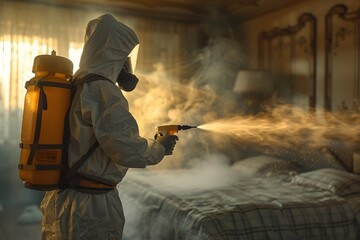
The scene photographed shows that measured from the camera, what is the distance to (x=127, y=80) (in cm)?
200

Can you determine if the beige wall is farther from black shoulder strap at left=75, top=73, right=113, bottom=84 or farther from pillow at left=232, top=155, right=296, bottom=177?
black shoulder strap at left=75, top=73, right=113, bottom=84

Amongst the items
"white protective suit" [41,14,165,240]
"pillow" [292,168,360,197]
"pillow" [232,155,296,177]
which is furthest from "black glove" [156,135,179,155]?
"pillow" [232,155,296,177]

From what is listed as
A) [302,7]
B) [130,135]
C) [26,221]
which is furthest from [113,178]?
[302,7]

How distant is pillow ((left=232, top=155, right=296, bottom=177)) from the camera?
3744 mm

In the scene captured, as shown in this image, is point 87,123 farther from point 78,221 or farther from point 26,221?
point 26,221

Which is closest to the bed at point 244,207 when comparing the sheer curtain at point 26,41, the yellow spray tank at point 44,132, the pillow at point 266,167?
the pillow at point 266,167

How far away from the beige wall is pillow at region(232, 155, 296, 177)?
0.94m

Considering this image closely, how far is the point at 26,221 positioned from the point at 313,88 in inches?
137

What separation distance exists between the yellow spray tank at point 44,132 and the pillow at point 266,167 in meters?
2.42

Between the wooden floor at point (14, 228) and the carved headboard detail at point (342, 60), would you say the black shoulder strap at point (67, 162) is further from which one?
the carved headboard detail at point (342, 60)

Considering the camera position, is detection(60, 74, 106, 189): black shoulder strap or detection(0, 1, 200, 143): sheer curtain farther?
detection(0, 1, 200, 143): sheer curtain

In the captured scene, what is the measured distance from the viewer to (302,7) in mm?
4539

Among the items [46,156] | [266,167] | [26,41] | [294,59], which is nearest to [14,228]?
[26,41]

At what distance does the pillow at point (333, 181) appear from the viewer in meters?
3.00
